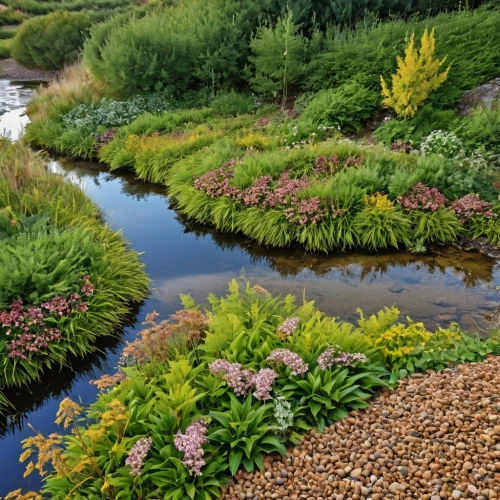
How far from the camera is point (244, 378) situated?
3.91 metres

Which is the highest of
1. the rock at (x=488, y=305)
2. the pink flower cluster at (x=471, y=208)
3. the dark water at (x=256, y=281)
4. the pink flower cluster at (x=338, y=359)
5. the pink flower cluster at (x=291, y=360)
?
the pink flower cluster at (x=291, y=360)

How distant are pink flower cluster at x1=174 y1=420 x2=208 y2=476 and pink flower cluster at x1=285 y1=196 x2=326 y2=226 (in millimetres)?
4765

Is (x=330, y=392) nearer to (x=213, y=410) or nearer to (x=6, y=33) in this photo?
(x=213, y=410)

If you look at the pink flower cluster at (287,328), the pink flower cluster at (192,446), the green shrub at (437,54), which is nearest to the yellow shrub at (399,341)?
the pink flower cluster at (287,328)

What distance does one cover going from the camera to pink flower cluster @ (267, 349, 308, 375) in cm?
391

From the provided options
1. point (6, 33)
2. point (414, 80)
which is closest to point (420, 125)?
point (414, 80)

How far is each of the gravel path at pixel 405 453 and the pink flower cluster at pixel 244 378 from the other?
0.49 m

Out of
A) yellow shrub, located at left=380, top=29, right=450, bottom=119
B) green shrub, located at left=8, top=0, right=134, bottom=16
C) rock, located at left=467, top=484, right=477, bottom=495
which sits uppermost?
green shrub, located at left=8, top=0, right=134, bottom=16

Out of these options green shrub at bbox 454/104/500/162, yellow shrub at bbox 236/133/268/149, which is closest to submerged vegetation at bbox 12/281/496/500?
green shrub at bbox 454/104/500/162

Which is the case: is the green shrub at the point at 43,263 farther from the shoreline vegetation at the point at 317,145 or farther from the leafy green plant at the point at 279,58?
the leafy green plant at the point at 279,58

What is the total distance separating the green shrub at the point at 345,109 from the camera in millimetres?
11336

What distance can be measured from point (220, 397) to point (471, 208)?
→ 576cm

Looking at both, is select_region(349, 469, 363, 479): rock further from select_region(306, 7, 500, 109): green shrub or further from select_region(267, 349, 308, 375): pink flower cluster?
select_region(306, 7, 500, 109): green shrub

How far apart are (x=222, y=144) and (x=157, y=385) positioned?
7.33 m
